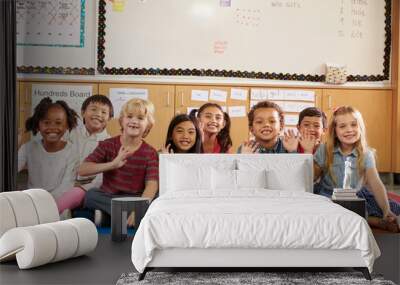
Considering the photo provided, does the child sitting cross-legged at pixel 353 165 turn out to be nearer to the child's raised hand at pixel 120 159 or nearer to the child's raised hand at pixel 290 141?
the child's raised hand at pixel 290 141

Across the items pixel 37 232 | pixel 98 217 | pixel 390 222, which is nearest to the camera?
pixel 37 232

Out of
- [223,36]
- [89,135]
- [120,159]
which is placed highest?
[223,36]

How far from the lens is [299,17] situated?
6988 mm

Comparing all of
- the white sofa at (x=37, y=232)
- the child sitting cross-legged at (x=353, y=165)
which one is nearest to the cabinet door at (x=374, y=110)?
the child sitting cross-legged at (x=353, y=165)

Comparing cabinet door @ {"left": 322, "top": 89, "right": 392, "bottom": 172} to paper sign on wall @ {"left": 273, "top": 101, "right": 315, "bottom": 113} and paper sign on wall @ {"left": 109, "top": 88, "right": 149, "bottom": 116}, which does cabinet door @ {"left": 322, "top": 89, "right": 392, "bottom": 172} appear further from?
paper sign on wall @ {"left": 109, "top": 88, "right": 149, "bottom": 116}

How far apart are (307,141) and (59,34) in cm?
301

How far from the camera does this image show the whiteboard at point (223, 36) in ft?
22.8

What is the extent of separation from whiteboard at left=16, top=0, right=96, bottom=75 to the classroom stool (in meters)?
→ 1.77

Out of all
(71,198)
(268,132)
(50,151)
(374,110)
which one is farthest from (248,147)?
(50,151)

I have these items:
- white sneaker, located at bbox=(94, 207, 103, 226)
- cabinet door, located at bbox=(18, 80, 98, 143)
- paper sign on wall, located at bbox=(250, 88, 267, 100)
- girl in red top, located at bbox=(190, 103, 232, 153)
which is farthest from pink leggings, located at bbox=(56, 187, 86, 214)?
paper sign on wall, located at bbox=(250, 88, 267, 100)

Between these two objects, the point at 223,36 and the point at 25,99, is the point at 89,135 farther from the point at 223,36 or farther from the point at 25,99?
the point at 223,36

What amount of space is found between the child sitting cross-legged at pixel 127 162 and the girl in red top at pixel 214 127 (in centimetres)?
56

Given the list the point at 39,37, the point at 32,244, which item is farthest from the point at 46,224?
the point at 39,37

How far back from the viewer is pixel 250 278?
171 inches
